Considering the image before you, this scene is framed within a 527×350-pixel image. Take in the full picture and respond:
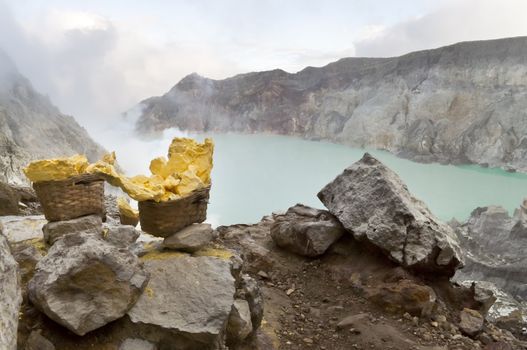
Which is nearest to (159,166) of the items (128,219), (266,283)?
(128,219)

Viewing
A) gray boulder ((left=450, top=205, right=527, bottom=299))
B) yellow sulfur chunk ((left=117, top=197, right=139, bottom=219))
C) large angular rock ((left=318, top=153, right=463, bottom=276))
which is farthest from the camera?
gray boulder ((left=450, top=205, right=527, bottom=299))

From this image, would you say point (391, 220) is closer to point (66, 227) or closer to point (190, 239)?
point (190, 239)

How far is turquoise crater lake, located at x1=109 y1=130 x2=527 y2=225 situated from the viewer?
81.9 ft

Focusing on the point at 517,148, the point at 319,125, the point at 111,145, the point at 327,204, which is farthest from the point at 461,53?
the point at 327,204

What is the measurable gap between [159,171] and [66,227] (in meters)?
0.95

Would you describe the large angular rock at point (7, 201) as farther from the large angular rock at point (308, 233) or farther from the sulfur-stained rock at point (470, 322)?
the sulfur-stained rock at point (470, 322)

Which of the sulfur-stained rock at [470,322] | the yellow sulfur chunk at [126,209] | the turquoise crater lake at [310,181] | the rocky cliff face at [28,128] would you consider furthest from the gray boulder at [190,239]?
the turquoise crater lake at [310,181]

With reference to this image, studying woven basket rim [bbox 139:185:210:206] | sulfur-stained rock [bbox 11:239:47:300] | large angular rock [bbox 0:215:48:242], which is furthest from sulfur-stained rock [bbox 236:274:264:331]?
large angular rock [bbox 0:215:48:242]

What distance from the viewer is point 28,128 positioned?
19578 mm

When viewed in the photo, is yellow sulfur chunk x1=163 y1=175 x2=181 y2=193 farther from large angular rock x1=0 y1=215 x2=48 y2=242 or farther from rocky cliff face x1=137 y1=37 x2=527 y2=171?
rocky cliff face x1=137 y1=37 x2=527 y2=171

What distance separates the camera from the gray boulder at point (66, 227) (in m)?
3.77

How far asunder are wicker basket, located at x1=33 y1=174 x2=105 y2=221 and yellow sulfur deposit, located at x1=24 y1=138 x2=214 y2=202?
72 mm

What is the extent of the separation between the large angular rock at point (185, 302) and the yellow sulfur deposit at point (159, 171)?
578mm

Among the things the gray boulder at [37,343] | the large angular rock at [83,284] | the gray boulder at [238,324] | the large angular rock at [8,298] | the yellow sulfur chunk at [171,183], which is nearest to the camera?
the large angular rock at [8,298]
